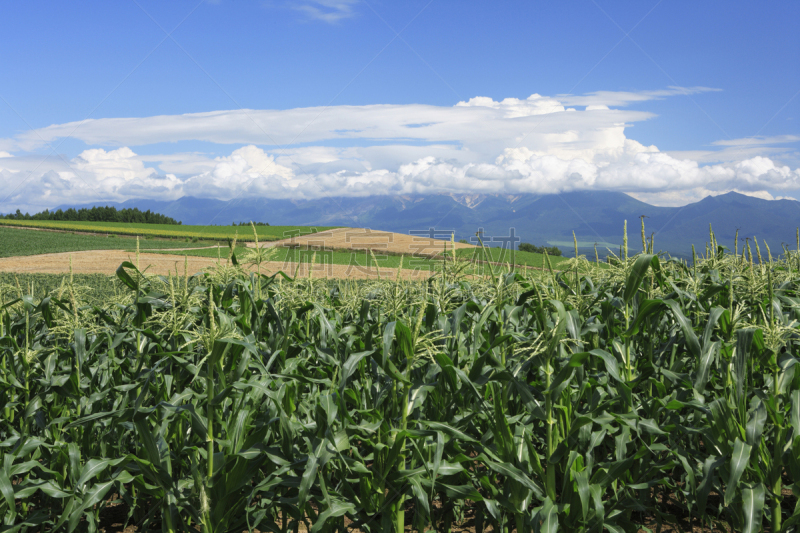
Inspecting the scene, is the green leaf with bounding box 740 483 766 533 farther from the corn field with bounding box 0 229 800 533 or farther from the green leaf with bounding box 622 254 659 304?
the green leaf with bounding box 622 254 659 304

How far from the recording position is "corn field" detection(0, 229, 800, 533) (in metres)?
3.39

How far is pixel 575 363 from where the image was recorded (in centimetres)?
302

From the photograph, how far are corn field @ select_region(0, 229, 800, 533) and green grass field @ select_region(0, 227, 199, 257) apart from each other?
58555 millimetres

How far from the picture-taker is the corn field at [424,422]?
3.39 m

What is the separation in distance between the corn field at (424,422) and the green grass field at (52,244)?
192 feet

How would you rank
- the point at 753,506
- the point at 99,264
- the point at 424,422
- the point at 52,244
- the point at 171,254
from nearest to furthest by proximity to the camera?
1. the point at 753,506
2. the point at 424,422
3. the point at 99,264
4. the point at 171,254
5. the point at 52,244

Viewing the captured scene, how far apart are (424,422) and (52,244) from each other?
77.8 m

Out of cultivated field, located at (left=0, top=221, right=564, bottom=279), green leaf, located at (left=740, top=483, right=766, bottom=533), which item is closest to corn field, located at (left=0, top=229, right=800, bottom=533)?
green leaf, located at (left=740, top=483, right=766, bottom=533)

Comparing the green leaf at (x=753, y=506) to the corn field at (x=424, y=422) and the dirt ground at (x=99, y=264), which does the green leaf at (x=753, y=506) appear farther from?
the dirt ground at (x=99, y=264)

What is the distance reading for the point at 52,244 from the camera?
64000 mm

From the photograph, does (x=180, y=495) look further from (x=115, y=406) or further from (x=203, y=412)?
(x=115, y=406)

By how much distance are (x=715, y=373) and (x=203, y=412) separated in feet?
16.6

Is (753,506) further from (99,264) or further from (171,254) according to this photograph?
(171,254)

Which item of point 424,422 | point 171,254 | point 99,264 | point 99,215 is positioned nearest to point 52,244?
point 171,254
